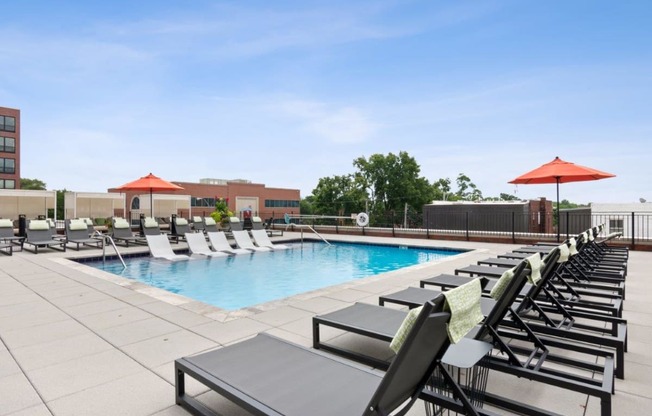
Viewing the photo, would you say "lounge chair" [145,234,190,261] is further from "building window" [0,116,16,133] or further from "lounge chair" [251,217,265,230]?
"building window" [0,116,16,133]

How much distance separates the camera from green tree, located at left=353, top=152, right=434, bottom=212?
1416 inches

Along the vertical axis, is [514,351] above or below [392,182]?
below

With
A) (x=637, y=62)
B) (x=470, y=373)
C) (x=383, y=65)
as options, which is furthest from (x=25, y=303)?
(x=637, y=62)

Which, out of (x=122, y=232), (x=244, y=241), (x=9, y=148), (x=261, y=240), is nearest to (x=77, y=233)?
(x=122, y=232)

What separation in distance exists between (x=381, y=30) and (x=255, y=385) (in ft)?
43.1

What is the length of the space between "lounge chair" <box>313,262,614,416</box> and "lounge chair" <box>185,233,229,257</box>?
7.58m

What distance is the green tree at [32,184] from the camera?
56.6 meters

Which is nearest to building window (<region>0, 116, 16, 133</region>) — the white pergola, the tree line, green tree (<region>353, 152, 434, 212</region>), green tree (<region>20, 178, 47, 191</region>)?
green tree (<region>20, 178, 47, 191</region>)

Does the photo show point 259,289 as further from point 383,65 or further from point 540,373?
point 383,65

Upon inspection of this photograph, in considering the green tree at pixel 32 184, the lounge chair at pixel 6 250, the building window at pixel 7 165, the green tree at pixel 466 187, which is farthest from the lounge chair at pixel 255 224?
the green tree at pixel 32 184

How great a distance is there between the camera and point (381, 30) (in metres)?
12.7

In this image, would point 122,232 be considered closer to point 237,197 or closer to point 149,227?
point 149,227

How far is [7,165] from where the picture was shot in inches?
1630

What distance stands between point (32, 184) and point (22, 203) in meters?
45.2
